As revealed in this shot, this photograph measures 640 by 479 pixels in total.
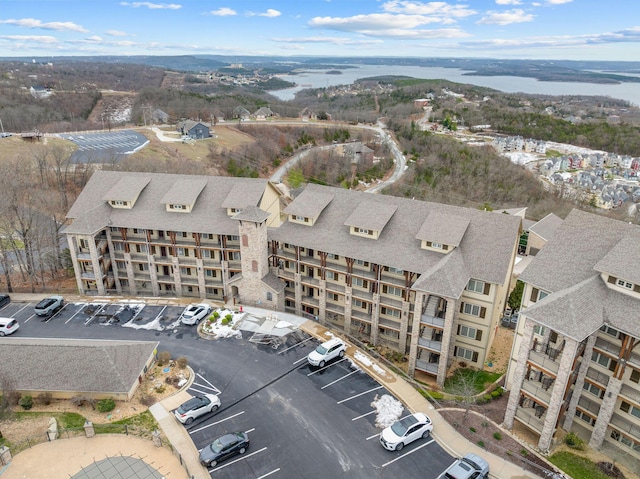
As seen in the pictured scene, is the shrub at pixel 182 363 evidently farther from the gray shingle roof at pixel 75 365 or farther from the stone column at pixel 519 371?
the stone column at pixel 519 371

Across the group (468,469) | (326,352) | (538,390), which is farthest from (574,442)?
(326,352)

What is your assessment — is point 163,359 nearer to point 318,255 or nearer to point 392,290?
Result: point 318,255

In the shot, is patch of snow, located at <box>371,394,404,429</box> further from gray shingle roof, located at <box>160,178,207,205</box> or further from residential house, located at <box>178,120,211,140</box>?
residential house, located at <box>178,120,211,140</box>

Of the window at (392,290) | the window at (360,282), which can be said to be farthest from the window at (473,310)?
the window at (360,282)

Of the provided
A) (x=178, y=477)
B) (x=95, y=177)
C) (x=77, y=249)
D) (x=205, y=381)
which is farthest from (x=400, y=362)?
(x=95, y=177)

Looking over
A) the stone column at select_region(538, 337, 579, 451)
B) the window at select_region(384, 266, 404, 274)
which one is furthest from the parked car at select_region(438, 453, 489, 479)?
the window at select_region(384, 266, 404, 274)
